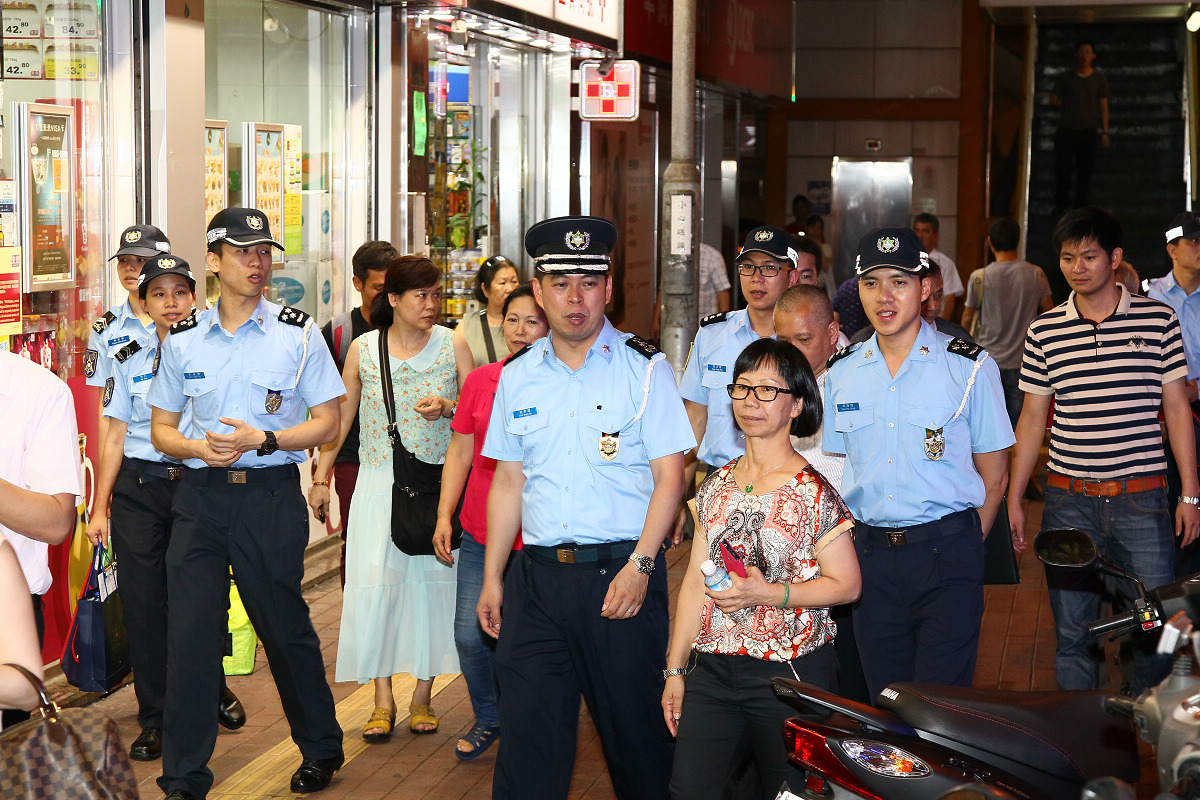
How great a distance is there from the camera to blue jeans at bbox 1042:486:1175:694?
218 inches

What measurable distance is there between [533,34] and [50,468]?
8.54m

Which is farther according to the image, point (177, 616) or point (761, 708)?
point (177, 616)

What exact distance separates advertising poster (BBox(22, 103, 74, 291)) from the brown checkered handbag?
4.39 m

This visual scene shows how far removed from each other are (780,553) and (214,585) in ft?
8.03

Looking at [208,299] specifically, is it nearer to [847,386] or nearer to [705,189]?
[847,386]

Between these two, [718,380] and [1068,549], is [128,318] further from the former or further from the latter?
[1068,549]

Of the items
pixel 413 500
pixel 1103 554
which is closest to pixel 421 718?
pixel 413 500

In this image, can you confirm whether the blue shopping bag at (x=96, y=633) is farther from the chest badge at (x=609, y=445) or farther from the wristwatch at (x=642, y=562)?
the wristwatch at (x=642, y=562)

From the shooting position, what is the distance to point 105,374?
621 centimetres

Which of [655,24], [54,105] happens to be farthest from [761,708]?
[655,24]

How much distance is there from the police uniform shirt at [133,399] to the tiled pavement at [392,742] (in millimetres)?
1165

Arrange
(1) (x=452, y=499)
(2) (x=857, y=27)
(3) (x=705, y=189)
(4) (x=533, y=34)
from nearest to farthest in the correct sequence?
1. (1) (x=452, y=499)
2. (4) (x=533, y=34)
3. (3) (x=705, y=189)
4. (2) (x=857, y=27)

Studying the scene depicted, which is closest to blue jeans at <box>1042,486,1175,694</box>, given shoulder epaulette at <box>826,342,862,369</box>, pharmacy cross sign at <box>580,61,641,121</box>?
shoulder epaulette at <box>826,342,862,369</box>

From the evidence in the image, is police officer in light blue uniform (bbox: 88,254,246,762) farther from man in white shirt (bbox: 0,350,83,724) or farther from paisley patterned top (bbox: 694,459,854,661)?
paisley patterned top (bbox: 694,459,854,661)
